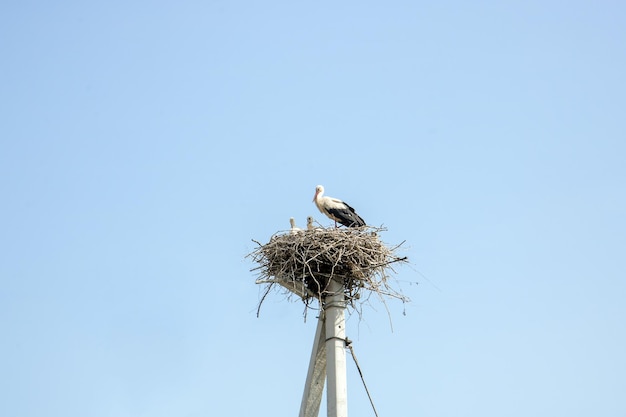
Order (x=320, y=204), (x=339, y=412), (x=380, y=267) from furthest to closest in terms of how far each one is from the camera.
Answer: (x=320, y=204), (x=380, y=267), (x=339, y=412)

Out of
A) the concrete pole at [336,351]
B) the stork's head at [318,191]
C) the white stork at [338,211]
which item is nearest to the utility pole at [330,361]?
the concrete pole at [336,351]

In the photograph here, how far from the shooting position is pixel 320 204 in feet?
43.3

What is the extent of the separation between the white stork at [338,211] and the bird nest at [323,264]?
1.64 meters

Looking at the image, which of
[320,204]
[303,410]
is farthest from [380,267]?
[320,204]

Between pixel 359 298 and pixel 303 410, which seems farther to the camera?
pixel 359 298

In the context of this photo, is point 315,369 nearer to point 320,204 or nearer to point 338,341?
point 338,341

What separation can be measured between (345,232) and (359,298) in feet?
A: 3.14

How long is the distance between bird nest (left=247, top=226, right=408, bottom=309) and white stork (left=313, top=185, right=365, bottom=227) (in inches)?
64.7

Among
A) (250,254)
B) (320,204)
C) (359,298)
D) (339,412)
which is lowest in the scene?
(339,412)

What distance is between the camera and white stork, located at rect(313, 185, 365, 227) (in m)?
12.1

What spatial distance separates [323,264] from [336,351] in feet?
3.90

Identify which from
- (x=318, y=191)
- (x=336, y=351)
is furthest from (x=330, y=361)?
(x=318, y=191)

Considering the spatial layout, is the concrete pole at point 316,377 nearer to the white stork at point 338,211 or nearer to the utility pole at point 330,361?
the utility pole at point 330,361

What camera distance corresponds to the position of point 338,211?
12.6 m
